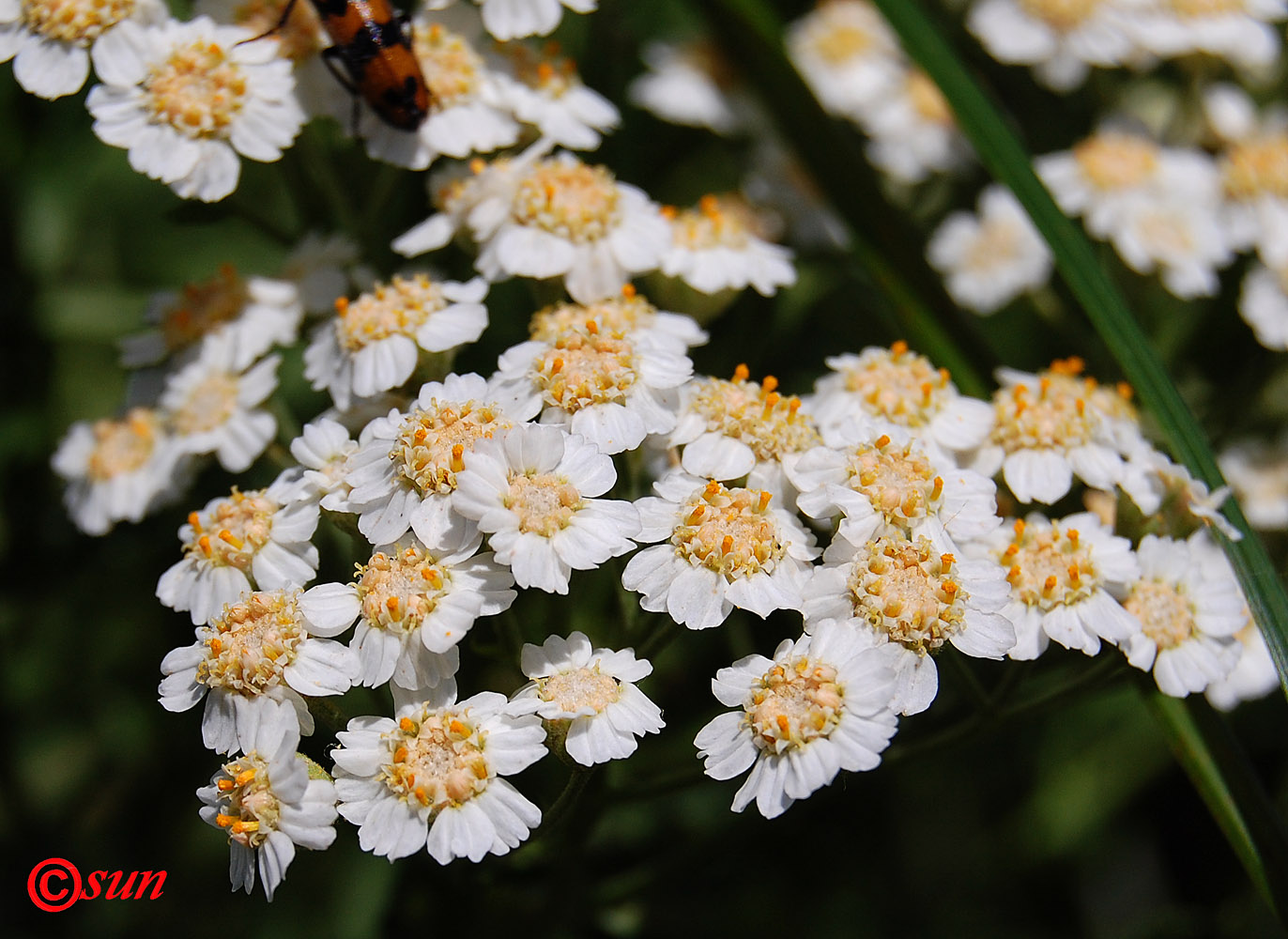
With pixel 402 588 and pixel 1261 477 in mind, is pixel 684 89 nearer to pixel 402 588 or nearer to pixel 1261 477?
pixel 1261 477

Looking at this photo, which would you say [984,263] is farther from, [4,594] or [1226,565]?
[4,594]

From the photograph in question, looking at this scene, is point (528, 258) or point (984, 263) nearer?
point (528, 258)

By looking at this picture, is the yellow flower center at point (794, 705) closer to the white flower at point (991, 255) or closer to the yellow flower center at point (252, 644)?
the yellow flower center at point (252, 644)

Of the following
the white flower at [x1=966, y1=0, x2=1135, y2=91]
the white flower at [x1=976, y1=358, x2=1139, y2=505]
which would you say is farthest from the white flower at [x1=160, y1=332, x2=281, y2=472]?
the white flower at [x1=966, y1=0, x2=1135, y2=91]

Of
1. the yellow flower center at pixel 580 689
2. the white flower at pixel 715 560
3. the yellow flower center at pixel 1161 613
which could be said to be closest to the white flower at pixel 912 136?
the yellow flower center at pixel 1161 613

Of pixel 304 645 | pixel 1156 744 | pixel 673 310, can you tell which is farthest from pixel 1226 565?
pixel 304 645

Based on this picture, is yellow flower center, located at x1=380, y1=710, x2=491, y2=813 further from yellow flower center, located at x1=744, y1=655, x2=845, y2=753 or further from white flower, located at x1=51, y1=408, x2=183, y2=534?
white flower, located at x1=51, y1=408, x2=183, y2=534

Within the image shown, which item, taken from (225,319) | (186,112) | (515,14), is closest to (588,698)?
(225,319)
